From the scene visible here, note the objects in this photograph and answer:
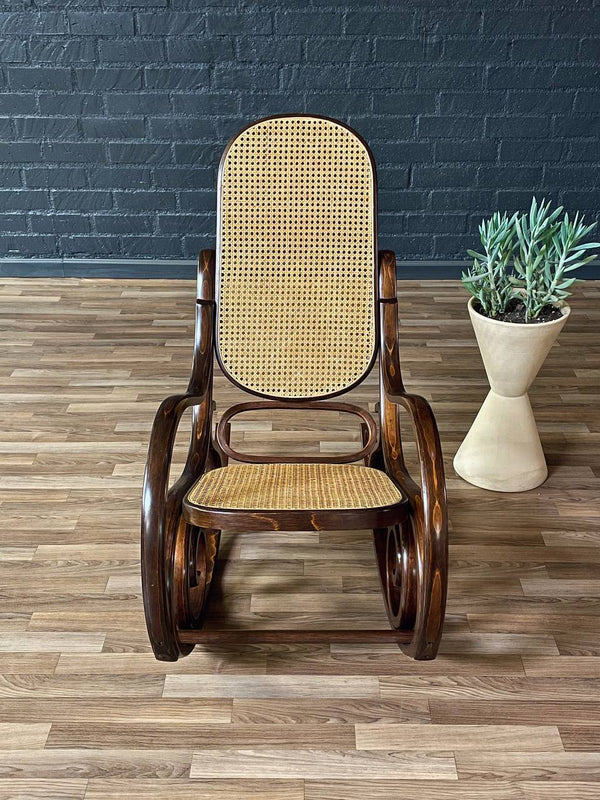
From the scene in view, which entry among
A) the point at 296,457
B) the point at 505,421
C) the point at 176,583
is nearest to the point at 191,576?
the point at 176,583

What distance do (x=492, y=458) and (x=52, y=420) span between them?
1.33 m

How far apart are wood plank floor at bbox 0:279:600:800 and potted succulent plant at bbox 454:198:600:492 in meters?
0.08

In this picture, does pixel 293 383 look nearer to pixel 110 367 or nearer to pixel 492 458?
pixel 492 458

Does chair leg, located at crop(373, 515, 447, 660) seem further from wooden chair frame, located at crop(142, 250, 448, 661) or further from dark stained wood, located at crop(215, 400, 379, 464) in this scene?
dark stained wood, located at crop(215, 400, 379, 464)

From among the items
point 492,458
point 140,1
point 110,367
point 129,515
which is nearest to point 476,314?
point 492,458

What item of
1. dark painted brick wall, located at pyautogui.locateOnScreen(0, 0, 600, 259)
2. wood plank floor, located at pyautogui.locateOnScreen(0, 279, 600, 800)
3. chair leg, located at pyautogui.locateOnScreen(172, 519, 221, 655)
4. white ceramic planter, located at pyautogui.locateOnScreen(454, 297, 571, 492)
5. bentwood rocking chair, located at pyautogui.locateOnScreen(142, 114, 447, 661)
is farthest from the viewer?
dark painted brick wall, located at pyautogui.locateOnScreen(0, 0, 600, 259)

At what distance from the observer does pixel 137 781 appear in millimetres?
1424

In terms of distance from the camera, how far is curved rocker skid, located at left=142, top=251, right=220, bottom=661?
4.80ft

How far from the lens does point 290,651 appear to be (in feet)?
5.57

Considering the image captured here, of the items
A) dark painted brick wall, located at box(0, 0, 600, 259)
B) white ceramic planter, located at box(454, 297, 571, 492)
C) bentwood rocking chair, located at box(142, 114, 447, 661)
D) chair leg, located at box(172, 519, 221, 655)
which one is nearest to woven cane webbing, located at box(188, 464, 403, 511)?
bentwood rocking chair, located at box(142, 114, 447, 661)

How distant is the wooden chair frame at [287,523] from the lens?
1465 millimetres

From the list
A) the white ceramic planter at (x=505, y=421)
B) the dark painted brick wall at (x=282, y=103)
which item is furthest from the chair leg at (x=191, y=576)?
the dark painted brick wall at (x=282, y=103)

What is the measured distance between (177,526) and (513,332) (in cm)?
95

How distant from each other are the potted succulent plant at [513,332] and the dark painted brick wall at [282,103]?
1.40 m
